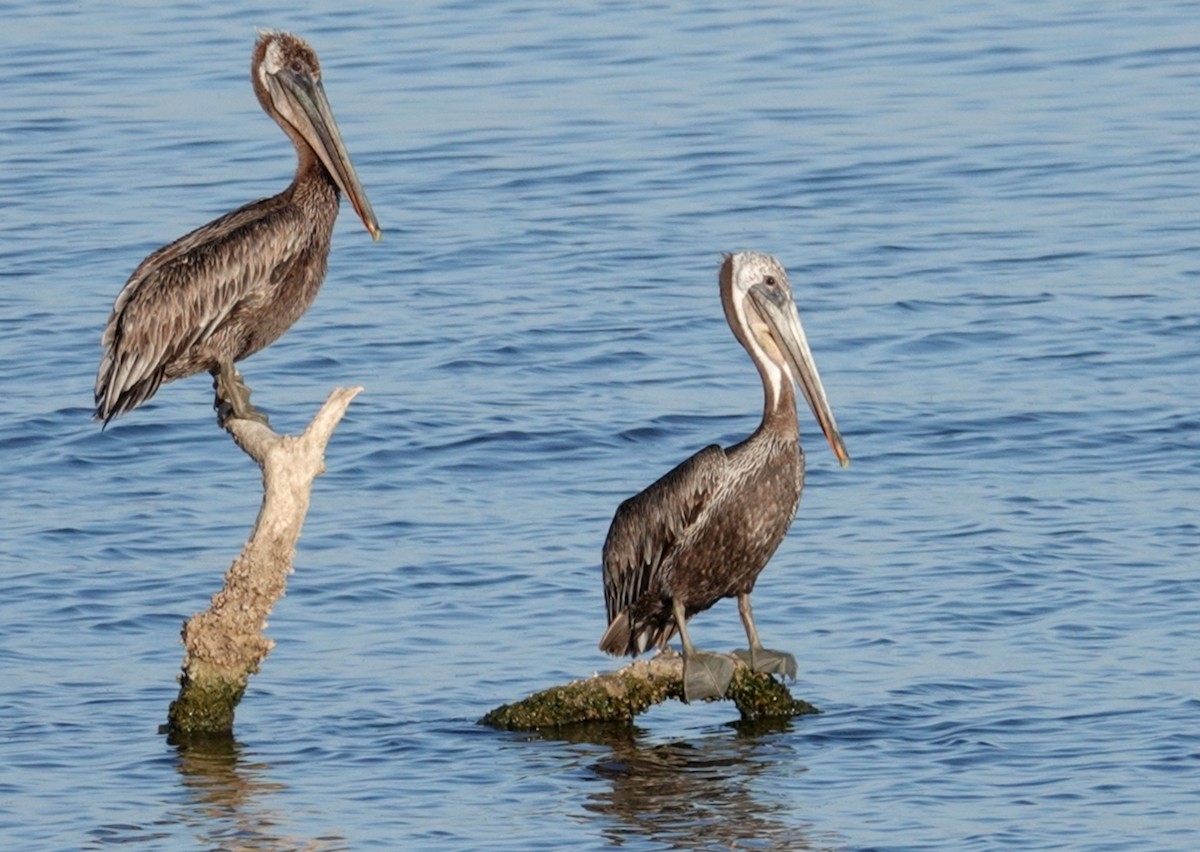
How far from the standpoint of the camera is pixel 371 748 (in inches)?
403

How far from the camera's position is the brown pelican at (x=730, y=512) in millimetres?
9547

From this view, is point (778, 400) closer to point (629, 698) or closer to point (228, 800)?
point (629, 698)

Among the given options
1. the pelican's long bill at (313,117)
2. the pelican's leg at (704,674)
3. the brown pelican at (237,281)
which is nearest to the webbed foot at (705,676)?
the pelican's leg at (704,674)

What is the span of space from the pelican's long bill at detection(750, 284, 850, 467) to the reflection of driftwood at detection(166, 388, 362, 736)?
1.83m

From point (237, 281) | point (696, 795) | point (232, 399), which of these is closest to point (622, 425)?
point (237, 281)

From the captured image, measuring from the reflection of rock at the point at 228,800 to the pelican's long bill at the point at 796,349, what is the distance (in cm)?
238

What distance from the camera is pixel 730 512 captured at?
31.3 ft

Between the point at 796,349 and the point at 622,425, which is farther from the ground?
the point at 796,349

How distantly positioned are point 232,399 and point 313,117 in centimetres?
136

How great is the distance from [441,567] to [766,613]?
1.64m

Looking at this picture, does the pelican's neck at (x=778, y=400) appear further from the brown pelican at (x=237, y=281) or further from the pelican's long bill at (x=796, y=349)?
the brown pelican at (x=237, y=281)

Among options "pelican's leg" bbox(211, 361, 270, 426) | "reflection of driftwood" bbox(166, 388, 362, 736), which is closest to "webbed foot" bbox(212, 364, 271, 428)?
"pelican's leg" bbox(211, 361, 270, 426)

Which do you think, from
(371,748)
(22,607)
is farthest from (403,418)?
(371,748)

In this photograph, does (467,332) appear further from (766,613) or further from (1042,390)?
(766,613)
